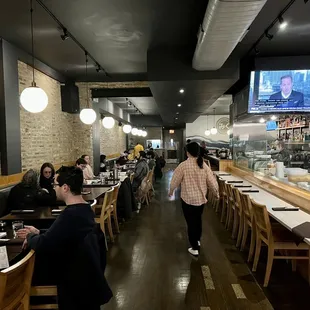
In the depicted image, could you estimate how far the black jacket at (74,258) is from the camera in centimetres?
196

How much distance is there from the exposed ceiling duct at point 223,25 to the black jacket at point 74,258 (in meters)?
2.35

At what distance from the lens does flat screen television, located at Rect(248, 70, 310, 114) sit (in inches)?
220

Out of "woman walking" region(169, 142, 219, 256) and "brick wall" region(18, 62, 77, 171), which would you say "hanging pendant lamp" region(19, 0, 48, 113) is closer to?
"brick wall" region(18, 62, 77, 171)

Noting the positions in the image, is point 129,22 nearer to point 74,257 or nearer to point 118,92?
point 74,257

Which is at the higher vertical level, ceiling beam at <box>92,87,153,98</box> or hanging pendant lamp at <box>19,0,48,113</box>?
ceiling beam at <box>92,87,153,98</box>

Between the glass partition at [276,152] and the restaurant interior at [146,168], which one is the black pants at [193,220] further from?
the glass partition at [276,152]

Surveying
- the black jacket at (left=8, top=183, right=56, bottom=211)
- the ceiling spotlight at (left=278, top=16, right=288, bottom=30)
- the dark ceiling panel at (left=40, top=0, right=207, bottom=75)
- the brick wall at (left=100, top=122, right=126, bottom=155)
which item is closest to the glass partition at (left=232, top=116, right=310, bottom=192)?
the ceiling spotlight at (left=278, top=16, right=288, bottom=30)

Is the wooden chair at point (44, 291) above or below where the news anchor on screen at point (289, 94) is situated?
below

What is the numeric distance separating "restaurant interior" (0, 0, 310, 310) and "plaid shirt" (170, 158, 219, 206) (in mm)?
201

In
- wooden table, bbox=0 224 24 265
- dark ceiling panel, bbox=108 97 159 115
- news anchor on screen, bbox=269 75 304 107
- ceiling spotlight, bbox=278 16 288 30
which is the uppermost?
ceiling spotlight, bbox=278 16 288 30

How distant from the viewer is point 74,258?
1969mm

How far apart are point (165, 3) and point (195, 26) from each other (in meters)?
0.88

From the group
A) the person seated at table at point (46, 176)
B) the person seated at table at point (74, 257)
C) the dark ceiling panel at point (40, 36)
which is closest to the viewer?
the person seated at table at point (74, 257)

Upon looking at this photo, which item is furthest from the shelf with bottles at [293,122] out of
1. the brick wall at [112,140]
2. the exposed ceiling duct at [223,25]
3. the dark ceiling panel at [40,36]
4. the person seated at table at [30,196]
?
the person seated at table at [30,196]
